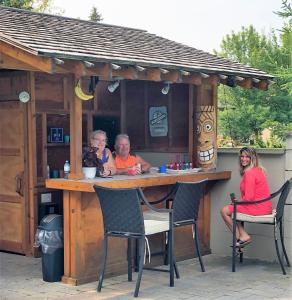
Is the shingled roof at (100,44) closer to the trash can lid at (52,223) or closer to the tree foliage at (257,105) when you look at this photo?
the trash can lid at (52,223)

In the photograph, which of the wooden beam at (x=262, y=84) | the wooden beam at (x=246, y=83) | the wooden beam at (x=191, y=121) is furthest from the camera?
the wooden beam at (x=262, y=84)

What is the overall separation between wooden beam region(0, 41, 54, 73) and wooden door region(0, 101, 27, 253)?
154 cm

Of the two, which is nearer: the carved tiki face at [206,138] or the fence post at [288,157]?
the fence post at [288,157]

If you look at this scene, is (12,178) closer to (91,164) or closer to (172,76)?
(91,164)

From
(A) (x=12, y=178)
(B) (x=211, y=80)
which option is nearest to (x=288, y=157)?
(B) (x=211, y=80)

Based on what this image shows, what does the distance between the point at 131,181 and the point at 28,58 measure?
172 cm

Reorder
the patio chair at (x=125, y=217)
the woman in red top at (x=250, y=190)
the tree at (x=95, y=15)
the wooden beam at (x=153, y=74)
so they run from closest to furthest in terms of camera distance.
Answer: the patio chair at (x=125, y=217) → the wooden beam at (x=153, y=74) → the woman in red top at (x=250, y=190) → the tree at (x=95, y=15)

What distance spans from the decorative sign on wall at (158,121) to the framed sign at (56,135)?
A: 1471 millimetres

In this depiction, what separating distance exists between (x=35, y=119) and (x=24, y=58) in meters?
1.70

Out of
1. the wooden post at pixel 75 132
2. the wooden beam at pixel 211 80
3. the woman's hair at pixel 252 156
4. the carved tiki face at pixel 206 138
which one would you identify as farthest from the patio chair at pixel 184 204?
the wooden beam at pixel 211 80

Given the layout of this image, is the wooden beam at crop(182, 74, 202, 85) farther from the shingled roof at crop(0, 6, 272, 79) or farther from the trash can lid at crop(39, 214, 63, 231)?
the trash can lid at crop(39, 214, 63, 231)

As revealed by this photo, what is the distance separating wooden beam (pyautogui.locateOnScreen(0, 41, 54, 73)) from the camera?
5777mm

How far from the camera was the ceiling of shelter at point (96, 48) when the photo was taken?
595 centimetres

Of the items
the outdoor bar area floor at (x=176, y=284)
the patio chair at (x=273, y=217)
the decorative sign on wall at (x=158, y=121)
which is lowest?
the outdoor bar area floor at (x=176, y=284)
